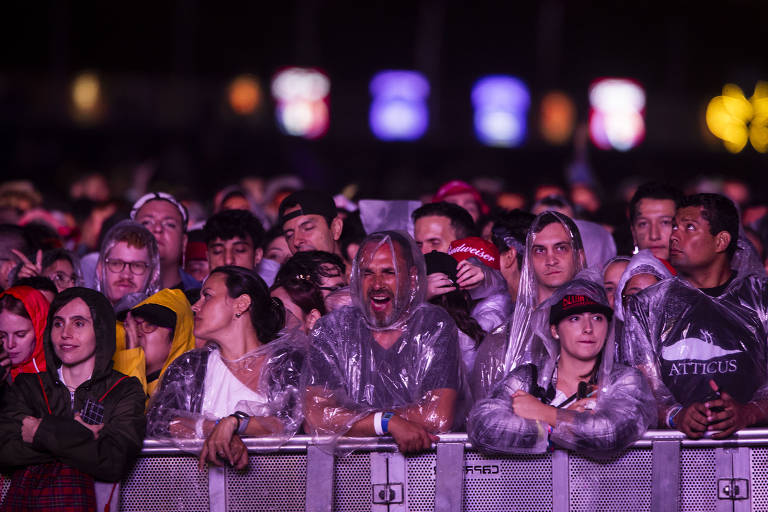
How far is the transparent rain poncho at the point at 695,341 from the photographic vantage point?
11.9 ft

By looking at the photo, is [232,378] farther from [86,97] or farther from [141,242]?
[86,97]

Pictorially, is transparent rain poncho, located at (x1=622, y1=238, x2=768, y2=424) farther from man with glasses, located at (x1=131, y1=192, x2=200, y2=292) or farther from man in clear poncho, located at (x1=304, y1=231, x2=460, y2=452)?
man with glasses, located at (x1=131, y1=192, x2=200, y2=292)

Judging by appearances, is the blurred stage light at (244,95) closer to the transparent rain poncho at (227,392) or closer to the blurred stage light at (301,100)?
the blurred stage light at (301,100)

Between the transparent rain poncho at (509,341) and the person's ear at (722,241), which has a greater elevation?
the person's ear at (722,241)

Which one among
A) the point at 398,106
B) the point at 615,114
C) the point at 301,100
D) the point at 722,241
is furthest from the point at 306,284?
the point at 615,114

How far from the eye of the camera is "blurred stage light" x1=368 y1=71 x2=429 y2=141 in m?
16.4

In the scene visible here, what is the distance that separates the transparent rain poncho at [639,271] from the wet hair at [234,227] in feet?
6.40

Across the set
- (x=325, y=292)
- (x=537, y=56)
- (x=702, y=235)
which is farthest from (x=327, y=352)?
(x=537, y=56)

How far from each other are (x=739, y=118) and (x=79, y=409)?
1376cm

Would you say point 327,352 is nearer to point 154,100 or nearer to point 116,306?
point 116,306

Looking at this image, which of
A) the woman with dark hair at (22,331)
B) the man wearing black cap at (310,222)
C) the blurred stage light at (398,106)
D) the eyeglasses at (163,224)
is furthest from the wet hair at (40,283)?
the blurred stage light at (398,106)

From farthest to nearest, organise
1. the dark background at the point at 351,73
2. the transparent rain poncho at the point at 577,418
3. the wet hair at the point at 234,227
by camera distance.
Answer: the dark background at the point at 351,73 < the wet hair at the point at 234,227 < the transparent rain poncho at the point at 577,418

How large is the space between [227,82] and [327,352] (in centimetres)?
1276

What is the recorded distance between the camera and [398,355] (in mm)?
3674
